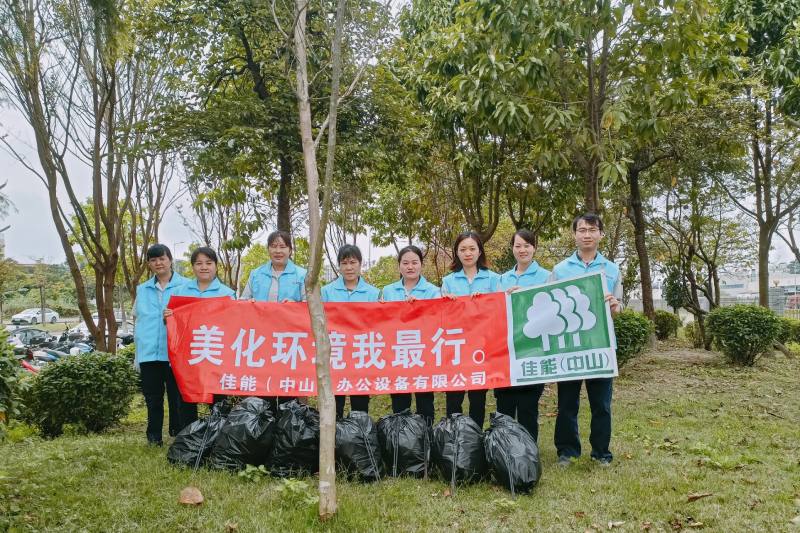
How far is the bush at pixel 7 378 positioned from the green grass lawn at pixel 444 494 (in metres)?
0.36

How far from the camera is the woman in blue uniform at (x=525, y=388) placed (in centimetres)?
448

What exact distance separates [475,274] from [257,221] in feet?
10.6

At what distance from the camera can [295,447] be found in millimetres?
3994

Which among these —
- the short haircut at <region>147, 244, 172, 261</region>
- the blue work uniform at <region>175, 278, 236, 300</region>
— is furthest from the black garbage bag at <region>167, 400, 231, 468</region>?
the short haircut at <region>147, 244, 172, 261</region>

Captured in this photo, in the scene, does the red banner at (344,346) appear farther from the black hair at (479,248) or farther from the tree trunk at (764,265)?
the tree trunk at (764,265)

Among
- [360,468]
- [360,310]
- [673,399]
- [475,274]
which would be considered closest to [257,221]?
[360,310]

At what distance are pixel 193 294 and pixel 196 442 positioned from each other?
132 centimetres

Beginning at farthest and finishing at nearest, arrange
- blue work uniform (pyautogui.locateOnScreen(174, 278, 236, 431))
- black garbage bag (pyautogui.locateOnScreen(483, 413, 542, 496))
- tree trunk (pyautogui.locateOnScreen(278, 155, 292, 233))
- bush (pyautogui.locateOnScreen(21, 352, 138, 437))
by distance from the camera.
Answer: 1. tree trunk (pyautogui.locateOnScreen(278, 155, 292, 233))
2. bush (pyautogui.locateOnScreen(21, 352, 138, 437))
3. blue work uniform (pyautogui.locateOnScreen(174, 278, 236, 431))
4. black garbage bag (pyautogui.locateOnScreen(483, 413, 542, 496))

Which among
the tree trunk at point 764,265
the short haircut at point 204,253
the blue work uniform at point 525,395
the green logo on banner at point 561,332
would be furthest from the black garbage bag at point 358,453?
the tree trunk at point 764,265

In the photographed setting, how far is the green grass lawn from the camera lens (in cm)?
321

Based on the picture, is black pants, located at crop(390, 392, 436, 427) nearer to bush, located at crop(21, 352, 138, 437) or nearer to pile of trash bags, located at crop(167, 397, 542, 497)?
pile of trash bags, located at crop(167, 397, 542, 497)

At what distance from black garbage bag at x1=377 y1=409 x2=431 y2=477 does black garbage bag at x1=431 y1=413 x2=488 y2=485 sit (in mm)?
87

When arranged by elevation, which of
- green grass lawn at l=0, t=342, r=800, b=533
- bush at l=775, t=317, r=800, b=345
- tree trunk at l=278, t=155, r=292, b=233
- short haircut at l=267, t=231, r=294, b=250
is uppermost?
tree trunk at l=278, t=155, r=292, b=233

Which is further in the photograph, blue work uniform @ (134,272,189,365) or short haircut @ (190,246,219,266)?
short haircut @ (190,246,219,266)
